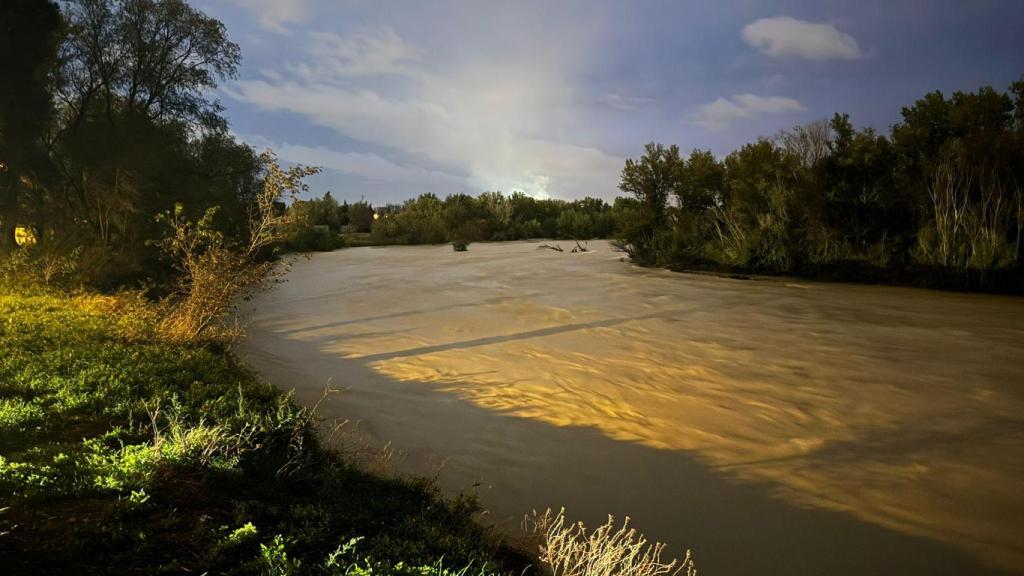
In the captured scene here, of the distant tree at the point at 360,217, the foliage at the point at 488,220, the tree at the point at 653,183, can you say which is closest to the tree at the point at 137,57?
the tree at the point at 653,183

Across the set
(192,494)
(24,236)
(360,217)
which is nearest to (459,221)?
(360,217)

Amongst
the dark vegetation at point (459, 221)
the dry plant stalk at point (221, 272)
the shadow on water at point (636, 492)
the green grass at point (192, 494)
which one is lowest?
the shadow on water at point (636, 492)

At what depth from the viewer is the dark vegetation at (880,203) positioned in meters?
Answer: 13.1

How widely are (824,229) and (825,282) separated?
162 centimetres

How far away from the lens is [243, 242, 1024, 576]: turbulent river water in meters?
3.68

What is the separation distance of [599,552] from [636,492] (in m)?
1.56

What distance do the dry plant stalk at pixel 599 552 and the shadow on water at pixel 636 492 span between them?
0.19 m

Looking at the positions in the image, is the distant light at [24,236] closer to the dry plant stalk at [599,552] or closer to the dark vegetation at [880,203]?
the dry plant stalk at [599,552]

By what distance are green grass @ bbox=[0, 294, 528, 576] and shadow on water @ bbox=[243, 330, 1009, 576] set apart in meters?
0.82

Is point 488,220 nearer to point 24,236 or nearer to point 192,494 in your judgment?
point 24,236

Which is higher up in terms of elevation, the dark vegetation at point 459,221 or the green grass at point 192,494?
the dark vegetation at point 459,221

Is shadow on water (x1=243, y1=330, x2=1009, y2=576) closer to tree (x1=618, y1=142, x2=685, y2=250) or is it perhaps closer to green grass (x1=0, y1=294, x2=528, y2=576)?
green grass (x1=0, y1=294, x2=528, y2=576)

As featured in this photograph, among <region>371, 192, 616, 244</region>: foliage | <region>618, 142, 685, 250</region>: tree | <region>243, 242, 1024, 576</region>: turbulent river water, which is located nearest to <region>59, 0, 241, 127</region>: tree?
<region>243, 242, 1024, 576</region>: turbulent river water

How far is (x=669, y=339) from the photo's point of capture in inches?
355
